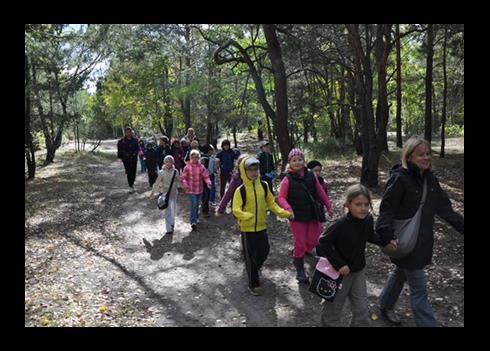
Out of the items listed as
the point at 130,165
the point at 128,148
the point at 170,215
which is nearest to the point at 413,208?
the point at 170,215

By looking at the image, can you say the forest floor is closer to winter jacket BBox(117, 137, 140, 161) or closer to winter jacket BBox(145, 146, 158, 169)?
winter jacket BBox(117, 137, 140, 161)

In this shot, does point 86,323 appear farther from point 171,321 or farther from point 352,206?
point 352,206

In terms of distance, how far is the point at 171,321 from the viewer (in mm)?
5520

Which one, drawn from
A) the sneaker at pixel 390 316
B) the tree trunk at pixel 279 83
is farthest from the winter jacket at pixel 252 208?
the tree trunk at pixel 279 83

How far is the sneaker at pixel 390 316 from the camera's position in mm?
5016

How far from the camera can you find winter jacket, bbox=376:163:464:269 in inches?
173

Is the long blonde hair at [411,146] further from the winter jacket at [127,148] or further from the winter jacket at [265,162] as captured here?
the winter jacket at [127,148]

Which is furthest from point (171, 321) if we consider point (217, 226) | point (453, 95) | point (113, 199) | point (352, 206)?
point (453, 95)

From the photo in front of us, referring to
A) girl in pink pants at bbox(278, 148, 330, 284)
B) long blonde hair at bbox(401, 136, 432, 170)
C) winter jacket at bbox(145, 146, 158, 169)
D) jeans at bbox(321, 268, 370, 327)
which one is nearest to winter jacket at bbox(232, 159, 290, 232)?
girl in pink pants at bbox(278, 148, 330, 284)

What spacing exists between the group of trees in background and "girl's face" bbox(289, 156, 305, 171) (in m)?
7.64

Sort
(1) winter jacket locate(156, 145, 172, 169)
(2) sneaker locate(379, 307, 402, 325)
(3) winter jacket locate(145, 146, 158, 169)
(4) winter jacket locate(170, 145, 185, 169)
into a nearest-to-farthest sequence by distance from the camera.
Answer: (2) sneaker locate(379, 307, 402, 325) → (4) winter jacket locate(170, 145, 185, 169) → (1) winter jacket locate(156, 145, 172, 169) → (3) winter jacket locate(145, 146, 158, 169)

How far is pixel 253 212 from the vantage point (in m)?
6.01

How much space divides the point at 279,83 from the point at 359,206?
39.0 ft
